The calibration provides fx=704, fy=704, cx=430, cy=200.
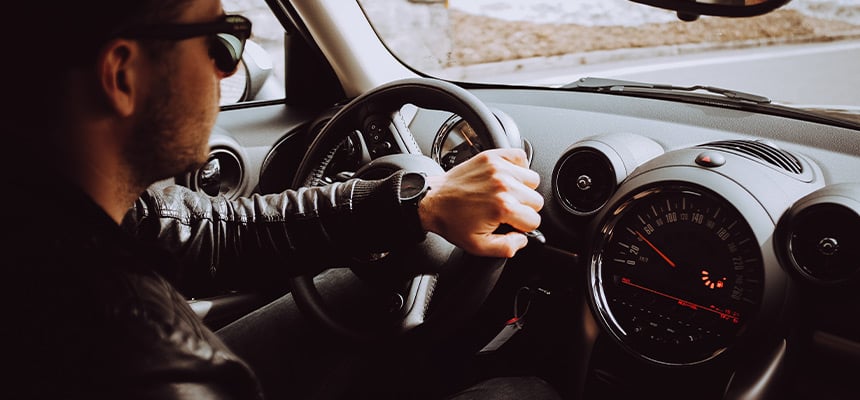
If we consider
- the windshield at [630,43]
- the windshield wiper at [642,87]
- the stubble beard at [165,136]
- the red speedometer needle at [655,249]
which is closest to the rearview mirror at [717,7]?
the red speedometer needle at [655,249]

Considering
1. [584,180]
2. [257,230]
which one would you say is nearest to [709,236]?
[584,180]

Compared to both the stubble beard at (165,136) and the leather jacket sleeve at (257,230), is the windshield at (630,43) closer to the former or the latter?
the leather jacket sleeve at (257,230)

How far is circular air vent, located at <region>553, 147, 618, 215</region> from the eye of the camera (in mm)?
1951

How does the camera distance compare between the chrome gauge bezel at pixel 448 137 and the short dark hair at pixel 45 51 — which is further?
the chrome gauge bezel at pixel 448 137

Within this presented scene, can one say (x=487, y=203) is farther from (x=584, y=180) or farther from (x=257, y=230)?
(x=257, y=230)

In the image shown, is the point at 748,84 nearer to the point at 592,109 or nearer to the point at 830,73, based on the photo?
the point at 830,73

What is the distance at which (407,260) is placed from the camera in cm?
186

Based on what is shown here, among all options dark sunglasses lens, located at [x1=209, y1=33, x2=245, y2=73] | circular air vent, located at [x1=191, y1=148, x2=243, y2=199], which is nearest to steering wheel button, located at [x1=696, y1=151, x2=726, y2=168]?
dark sunglasses lens, located at [x1=209, y1=33, x2=245, y2=73]

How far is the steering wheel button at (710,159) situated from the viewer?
1.71 metres

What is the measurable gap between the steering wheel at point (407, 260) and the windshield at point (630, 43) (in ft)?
8.37

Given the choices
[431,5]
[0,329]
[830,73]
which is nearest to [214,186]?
[0,329]

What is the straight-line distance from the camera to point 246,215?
1.95 metres

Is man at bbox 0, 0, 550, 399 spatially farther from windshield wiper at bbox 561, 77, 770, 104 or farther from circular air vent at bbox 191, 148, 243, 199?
windshield wiper at bbox 561, 77, 770, 104

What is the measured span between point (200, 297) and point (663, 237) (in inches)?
67.5
